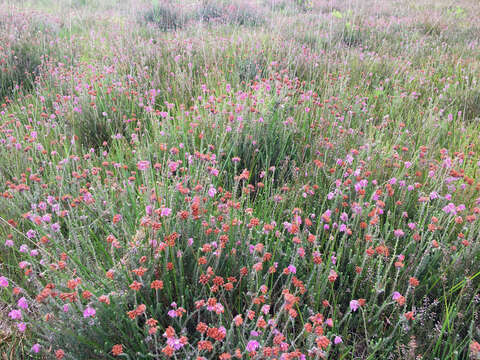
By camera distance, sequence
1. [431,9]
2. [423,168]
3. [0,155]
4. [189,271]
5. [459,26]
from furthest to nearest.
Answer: [431,9] < [459,26] < [0,155] < [423,168] < [189,271]

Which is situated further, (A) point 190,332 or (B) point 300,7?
(B) point 300,7

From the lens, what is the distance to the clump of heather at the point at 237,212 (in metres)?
1.33

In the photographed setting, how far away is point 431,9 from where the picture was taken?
29.2 feet

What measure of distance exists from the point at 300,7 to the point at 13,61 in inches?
318

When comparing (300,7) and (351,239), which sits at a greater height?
(300,7)

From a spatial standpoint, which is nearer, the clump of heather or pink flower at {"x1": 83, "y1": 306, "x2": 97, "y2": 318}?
pink flower at {"x1": 83, "y1": 306, "x2": 97, "y2": 318}

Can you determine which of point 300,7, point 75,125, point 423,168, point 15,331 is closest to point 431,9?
point 300,7

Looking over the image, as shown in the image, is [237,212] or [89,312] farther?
[237,212]

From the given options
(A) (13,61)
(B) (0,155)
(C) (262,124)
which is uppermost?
(A) (13,61)

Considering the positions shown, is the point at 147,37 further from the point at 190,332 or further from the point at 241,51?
the point at 190,332

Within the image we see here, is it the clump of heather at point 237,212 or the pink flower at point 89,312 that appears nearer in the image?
the pink flower at point 89,312

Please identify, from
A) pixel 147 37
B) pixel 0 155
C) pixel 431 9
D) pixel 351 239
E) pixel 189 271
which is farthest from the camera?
pixel 431 9

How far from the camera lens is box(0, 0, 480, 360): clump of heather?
133 centimetres

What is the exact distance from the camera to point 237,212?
1875mm
